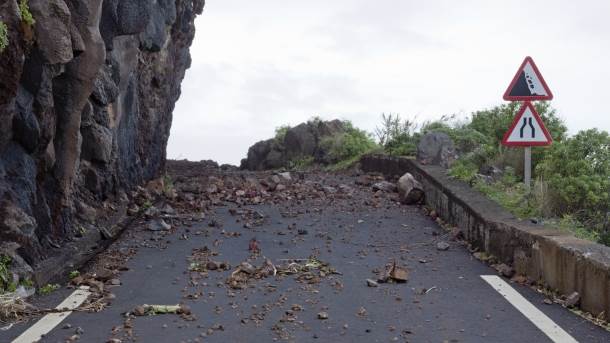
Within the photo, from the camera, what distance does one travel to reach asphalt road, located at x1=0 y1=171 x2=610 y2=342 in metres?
5.75

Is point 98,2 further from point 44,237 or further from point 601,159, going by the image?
point 601,159

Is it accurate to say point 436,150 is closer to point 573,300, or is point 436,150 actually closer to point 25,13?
point 573,300

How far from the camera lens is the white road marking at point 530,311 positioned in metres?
5.65

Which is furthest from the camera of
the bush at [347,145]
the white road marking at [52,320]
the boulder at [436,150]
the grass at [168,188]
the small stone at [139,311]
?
the bush at [347,145]

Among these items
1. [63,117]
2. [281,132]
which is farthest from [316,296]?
[281,132]

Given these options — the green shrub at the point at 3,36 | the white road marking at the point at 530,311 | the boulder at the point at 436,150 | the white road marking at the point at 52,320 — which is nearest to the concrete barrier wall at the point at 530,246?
the white road marking at the point at 530,311

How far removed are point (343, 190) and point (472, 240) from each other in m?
5.69

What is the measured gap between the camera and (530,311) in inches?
252

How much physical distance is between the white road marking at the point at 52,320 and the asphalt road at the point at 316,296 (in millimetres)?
86

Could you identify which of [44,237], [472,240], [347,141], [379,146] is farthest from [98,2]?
[347,141]

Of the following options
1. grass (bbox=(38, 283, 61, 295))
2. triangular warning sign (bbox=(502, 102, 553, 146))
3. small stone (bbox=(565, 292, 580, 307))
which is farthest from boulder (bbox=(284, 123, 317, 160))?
small stone (bbox=(565, 292, 580, 307))

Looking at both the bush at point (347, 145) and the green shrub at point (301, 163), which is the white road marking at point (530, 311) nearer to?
the bush at point (347, 145)

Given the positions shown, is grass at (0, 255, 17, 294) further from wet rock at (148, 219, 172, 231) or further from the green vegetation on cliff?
the green vegetation on cliff

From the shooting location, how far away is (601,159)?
10.2 m
